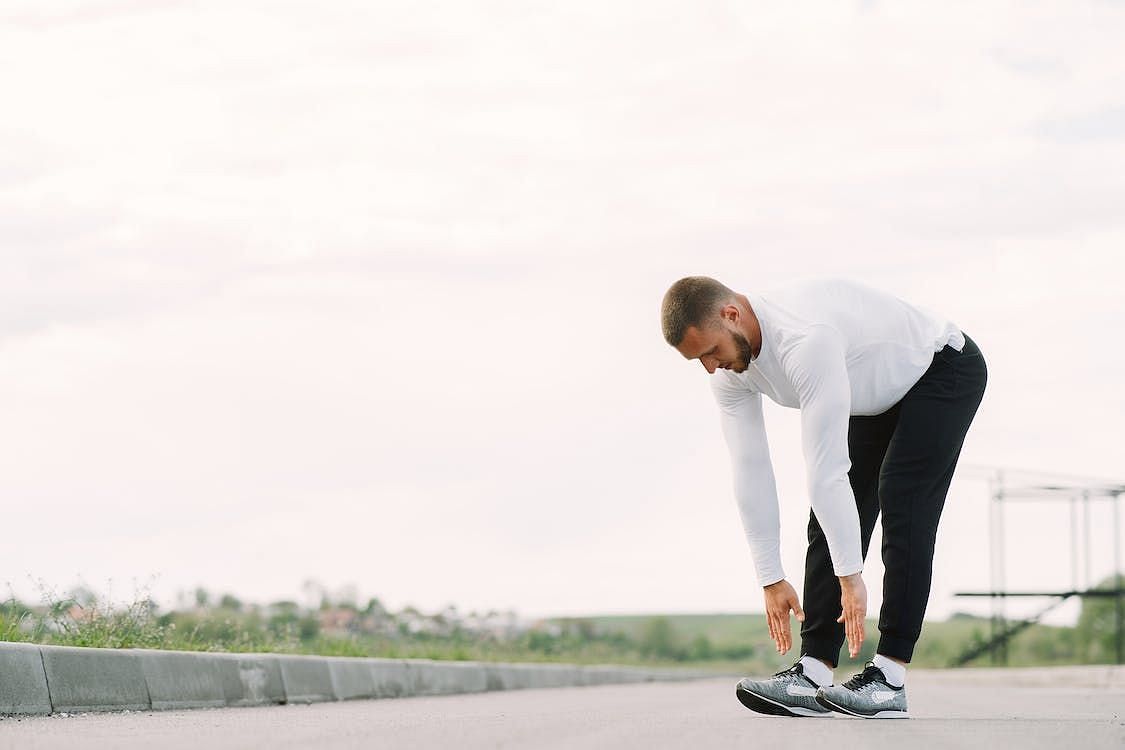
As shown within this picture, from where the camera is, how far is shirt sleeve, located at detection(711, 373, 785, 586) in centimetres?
584

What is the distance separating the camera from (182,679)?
6.57 metres

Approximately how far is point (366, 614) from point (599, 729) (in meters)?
9.55

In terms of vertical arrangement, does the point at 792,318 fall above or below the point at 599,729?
above

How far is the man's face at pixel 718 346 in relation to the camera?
5.22 m

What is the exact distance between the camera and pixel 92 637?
7.00 meters

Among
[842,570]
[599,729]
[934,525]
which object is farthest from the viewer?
[934,525]

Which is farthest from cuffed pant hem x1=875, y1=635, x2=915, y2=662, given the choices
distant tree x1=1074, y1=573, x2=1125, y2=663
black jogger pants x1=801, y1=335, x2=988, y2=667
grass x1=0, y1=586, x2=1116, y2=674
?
distant tree x1=1074, y1=573, x2=1125, y2=663

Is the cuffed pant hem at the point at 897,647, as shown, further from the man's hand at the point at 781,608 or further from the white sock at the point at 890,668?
the man's hand at the point at 781,608

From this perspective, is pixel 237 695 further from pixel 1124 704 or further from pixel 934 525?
pixel 1124 704

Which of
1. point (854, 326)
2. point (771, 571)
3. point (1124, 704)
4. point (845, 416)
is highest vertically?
point (854, 326)

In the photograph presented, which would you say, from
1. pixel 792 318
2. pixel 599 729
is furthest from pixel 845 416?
pixel 599 729

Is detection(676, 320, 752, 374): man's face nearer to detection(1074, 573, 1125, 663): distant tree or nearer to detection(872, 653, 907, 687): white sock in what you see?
detection(872, 653, 907, 687): white sock

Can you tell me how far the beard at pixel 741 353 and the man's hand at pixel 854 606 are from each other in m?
0.84

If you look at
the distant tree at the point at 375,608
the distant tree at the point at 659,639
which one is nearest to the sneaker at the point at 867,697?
the distant tree at the point at 375,608
